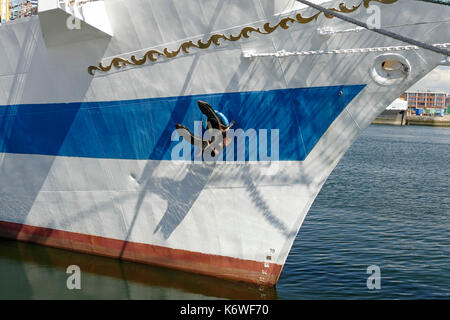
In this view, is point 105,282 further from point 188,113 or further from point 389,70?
point 389,70

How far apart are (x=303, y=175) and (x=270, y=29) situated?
195 cm

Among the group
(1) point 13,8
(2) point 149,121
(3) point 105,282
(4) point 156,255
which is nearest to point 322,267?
(4) point 156,255

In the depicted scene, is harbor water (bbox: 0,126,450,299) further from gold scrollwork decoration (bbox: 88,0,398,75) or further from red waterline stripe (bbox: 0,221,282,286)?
gold scrollwork decoration (bbox: 88,0,398,75)

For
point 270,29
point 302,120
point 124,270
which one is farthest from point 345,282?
point 270,29

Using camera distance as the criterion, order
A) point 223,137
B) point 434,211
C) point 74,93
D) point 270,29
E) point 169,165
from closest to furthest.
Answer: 1. point 270,29
2. point 223,137
3. point 169,165
4. point 74,93
5. point 434,211

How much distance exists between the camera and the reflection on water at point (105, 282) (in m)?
7.36

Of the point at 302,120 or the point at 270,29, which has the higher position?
the point at 270,29

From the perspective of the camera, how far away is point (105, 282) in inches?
310

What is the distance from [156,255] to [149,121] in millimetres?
2075

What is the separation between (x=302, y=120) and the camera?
672 centimetres

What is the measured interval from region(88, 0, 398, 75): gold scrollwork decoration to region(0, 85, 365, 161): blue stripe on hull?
565 mm

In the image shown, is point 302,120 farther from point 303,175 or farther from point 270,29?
point 270,29

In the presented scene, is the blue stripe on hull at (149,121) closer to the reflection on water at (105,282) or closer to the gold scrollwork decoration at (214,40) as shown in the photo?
the gold scrollwork decoration at (214,40)

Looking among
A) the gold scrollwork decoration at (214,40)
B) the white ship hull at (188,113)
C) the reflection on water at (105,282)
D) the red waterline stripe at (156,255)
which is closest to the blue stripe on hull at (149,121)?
the white ship hull at (188,113)
